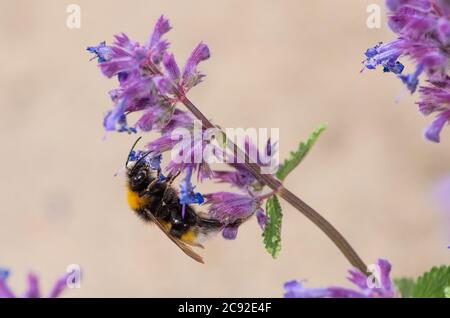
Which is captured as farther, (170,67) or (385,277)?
(170,67)

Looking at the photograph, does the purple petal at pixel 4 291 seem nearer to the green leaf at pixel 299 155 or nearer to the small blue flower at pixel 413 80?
the green leaf at pixel 299 155

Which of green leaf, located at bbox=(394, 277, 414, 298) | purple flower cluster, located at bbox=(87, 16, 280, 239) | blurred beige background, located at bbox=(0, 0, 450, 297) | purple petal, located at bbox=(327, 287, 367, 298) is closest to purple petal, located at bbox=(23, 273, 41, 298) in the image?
purple flower cluster, located at bbox=(87, 16, 280, 239)

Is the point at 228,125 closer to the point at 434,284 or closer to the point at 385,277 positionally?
the point at 434,284

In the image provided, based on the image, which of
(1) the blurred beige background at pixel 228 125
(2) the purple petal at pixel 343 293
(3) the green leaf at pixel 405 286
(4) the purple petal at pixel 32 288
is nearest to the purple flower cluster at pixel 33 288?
(4) the purple petal at pixel 32 288

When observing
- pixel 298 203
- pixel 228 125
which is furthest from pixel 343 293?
pixel 228 125

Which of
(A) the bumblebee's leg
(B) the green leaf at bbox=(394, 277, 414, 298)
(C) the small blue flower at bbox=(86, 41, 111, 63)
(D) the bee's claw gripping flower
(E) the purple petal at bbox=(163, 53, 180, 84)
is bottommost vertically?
(B) the green leaf at bbox=(394, 277, 414, 298)

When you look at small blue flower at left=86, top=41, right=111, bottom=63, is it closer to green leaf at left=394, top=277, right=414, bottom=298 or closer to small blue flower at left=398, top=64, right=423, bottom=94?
small blue flower at left=398, top=64, right=423, bottom=94

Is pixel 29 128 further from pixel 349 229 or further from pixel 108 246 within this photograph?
pixel 349 229
